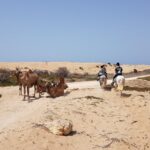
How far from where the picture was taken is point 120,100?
28.4m

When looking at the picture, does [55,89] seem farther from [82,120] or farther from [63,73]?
[63,73]

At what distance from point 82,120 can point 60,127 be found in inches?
148

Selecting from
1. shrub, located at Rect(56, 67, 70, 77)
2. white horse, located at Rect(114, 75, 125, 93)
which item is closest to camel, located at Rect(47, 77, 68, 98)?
white horse, located at Rect(114, 75, 125, 93)

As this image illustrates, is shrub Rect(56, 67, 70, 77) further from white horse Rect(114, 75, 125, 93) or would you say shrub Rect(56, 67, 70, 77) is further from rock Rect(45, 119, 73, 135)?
rock Rect(45, 119, 73, 135)

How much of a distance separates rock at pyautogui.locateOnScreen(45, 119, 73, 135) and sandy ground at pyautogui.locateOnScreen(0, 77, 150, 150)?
0.26m

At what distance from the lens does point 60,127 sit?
19047 millimetres

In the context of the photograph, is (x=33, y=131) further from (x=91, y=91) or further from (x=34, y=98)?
(x=91, y=91)

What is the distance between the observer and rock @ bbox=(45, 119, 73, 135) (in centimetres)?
1903

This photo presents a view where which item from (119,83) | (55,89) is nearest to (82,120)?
(55,89)

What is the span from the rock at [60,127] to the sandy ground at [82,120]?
0.26 metres

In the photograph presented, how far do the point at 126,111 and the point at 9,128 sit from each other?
8588 millimetres

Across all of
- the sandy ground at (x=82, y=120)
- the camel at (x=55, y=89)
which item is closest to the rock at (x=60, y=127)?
the sandy ground at (x=82, y=120)

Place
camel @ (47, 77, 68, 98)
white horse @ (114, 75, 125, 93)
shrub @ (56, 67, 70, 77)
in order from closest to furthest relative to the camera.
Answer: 1. camel @ (47, 77, 68, 98)
2. white horse @ (114, 75, 125, 93)
3. shrub @ (56, 67, 70, 77)

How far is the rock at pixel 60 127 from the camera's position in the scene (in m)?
19.0
